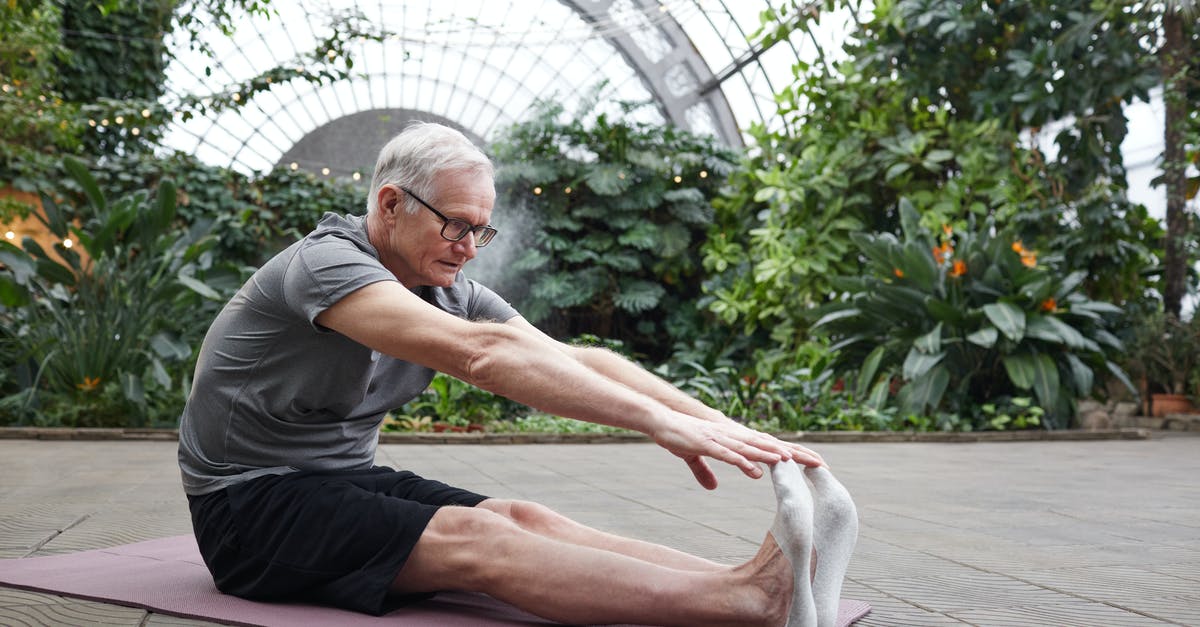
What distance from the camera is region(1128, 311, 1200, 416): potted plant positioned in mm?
9023

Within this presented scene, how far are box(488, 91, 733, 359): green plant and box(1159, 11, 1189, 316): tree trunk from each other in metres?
5.97

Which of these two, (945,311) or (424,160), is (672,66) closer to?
(945,311)

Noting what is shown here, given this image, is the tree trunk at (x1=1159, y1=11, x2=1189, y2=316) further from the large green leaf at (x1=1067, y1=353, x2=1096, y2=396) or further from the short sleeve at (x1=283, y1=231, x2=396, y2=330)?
the short sleeve at (x1=283, y1=231, x2=396, y2=330)

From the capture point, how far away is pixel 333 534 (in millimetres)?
1756

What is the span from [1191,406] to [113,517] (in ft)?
30.5

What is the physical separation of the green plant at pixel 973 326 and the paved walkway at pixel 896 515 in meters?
1.43

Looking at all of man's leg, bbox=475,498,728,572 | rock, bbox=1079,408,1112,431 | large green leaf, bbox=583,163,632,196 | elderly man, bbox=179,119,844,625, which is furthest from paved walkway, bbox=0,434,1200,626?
large green leaf, bbox=583,163,632,196

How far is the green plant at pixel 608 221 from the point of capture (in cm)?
1350

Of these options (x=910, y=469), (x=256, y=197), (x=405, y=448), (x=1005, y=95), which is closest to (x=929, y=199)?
(x=1005, y=95)

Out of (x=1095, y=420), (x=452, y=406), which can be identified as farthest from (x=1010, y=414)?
(x=452, y=406)

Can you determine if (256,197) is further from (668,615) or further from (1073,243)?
(668,615)

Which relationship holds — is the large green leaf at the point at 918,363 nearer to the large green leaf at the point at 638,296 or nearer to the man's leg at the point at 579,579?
the large green leaf at the point at 638,296

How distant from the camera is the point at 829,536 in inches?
61.5

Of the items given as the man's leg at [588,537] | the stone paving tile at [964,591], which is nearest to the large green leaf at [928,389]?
the stone paving tile at [964,591]
